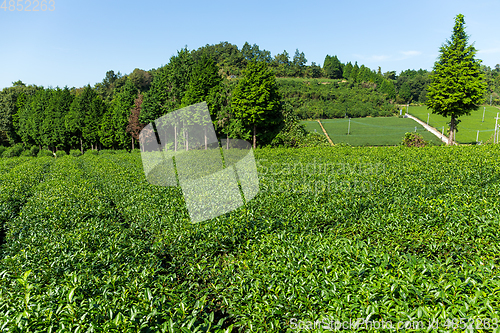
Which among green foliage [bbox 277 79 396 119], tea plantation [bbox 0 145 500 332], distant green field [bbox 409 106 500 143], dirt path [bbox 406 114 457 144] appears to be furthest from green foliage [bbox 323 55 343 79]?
tea plantation [bbox 0 145 500 332]

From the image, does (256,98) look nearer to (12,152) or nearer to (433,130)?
(12,152)

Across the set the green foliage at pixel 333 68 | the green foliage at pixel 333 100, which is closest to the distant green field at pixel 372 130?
the green foliage at pixel 333 100

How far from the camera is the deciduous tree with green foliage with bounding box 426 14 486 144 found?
24.2 meters

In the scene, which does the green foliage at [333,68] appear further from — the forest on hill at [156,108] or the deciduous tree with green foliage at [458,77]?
the deciduous tree with green foliage at [458,77]

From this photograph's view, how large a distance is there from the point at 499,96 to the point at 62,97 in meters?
123

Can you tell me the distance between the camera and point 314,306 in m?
2.80

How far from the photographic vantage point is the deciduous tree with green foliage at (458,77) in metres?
24.2

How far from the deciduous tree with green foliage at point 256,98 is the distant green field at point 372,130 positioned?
2523 centimetres

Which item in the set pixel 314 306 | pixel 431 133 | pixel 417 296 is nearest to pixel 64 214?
pixel 314 306

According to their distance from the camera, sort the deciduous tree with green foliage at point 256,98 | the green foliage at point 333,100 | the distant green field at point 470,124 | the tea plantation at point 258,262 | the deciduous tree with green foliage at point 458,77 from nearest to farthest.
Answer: the tea plantation at point 258,262 < the deciduous tree with green foliage at point 458,77 < the deciduous tree with green foliage at point 256,98 < the distant green field at point 470,124 < the green foliage at point 333,100

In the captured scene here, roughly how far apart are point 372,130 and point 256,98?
41.3 m

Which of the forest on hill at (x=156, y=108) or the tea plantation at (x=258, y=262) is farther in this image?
the forest on hill at (x=156, y=108)

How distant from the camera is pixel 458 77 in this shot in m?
24.5

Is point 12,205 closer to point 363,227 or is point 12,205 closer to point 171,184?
point 171,184
